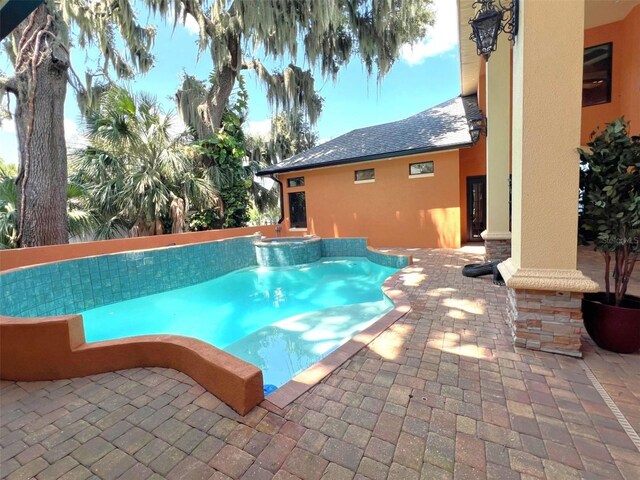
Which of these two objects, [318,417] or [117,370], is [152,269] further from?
[318,417]

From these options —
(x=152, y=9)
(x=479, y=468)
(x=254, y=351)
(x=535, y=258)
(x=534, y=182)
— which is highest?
(x=152, y=9)

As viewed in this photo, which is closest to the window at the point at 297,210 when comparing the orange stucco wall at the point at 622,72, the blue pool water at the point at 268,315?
the blue pool water at the point at 268,315

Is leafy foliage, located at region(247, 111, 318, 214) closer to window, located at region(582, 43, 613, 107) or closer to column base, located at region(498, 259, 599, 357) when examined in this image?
window, located at region(582, 43, 613, 107)

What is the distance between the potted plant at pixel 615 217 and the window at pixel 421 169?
6.44 metres

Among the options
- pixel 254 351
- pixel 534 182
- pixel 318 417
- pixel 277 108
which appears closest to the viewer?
pixel 318 417

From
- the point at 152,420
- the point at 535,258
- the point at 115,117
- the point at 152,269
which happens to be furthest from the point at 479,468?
the point at 115,117

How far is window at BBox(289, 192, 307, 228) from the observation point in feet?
38.1

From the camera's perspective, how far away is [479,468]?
4.75ft

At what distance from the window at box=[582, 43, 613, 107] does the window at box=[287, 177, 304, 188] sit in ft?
27.2

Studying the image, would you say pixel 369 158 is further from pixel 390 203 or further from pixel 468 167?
pixel 468 167

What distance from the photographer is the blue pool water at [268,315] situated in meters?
3.73

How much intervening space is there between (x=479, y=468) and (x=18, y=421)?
2818 millimetres

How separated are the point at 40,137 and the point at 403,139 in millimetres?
9469

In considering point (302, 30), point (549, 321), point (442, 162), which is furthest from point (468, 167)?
point (549, 321)
